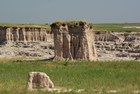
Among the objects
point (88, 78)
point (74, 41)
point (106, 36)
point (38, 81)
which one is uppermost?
point (38, 81)

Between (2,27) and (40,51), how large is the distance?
698 inches

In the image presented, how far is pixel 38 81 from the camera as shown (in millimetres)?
22656

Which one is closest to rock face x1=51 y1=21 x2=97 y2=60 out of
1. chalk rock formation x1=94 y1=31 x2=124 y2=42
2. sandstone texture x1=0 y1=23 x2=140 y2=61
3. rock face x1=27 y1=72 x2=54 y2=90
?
sandstone texture x1=0 y1=23 x2=140 y2=61

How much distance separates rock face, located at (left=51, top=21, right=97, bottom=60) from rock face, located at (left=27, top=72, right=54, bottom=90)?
90.4ft

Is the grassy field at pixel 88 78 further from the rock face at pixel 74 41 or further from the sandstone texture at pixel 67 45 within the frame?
the sandstone texture at pixel 67 45

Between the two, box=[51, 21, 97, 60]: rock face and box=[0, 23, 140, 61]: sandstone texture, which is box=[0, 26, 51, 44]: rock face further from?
box=[51, 21, 97, 60]: rock face

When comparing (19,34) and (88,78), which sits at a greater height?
(88,78)

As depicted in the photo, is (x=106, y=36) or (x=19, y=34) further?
(x=106, y=36)

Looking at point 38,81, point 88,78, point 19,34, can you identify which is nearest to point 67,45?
point 88,78

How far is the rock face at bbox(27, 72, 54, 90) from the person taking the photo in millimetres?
22500

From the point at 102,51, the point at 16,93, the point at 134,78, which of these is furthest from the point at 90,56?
the point at 16,93

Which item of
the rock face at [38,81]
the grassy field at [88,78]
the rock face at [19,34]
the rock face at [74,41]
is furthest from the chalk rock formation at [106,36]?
the rock face at [38,81]

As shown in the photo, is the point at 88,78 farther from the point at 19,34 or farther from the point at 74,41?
the point at 19,34

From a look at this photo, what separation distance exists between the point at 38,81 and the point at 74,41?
29.1 meters
